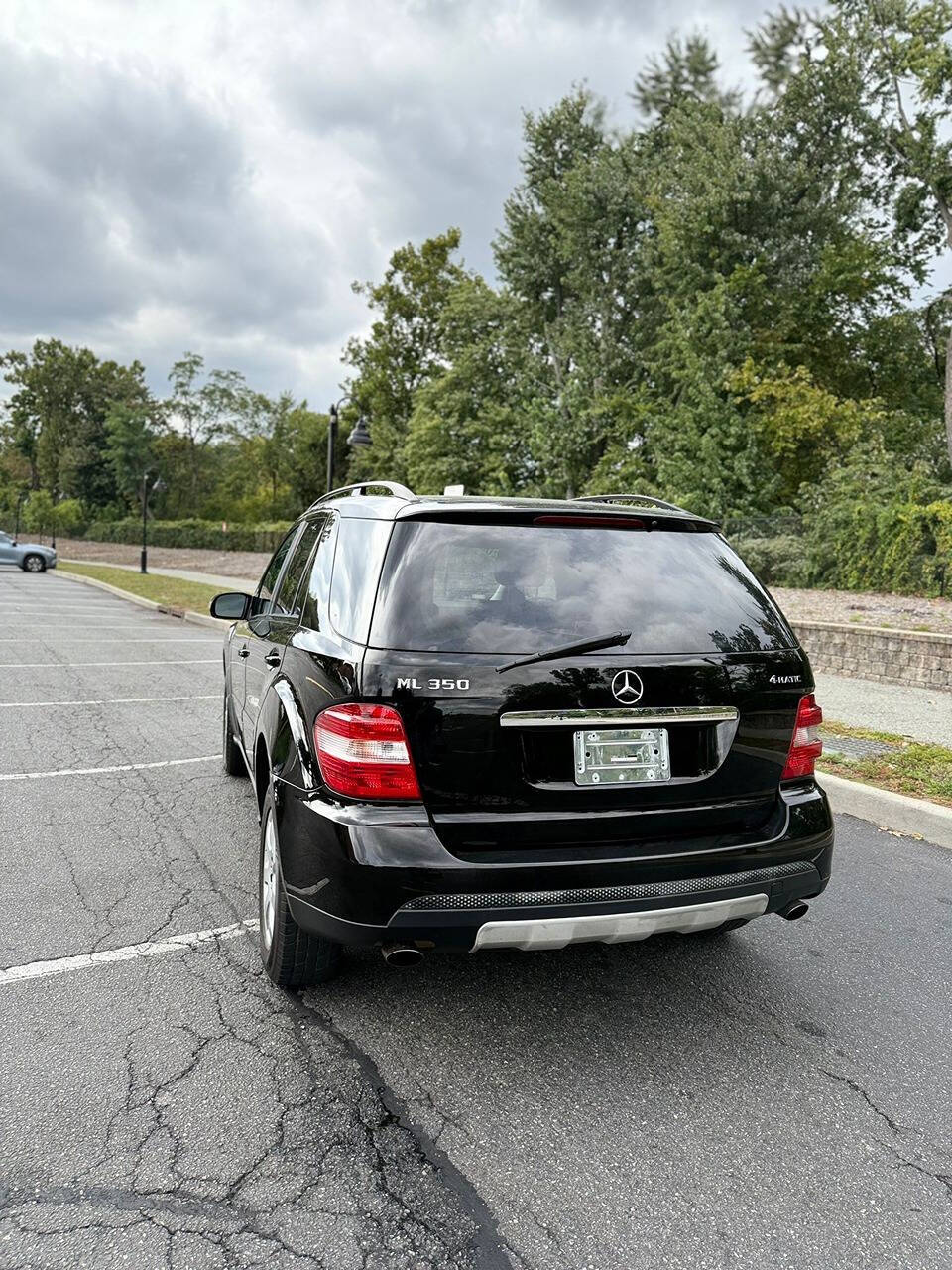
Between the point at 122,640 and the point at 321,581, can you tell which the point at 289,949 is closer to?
the point at 321,581

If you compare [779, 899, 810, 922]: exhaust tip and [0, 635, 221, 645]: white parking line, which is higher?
[779, 899, 810, 922]: exhaust tip

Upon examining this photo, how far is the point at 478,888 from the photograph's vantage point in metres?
2.49

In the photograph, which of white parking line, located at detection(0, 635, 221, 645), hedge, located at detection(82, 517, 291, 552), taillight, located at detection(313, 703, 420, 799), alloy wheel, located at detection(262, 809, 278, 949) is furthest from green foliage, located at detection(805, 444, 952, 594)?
hedge, located at detection(82, 517, 291, 552)

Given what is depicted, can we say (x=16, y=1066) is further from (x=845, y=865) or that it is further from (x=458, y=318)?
(x=458, y=318)

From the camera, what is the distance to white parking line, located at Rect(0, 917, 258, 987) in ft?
10.5

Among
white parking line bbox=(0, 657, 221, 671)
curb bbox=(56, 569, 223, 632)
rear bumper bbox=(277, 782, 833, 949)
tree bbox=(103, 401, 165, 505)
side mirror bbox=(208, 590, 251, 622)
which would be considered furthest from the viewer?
tree bbox=(103, 401, 165, 505)

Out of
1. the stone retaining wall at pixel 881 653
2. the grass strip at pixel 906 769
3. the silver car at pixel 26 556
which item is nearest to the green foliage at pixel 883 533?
the stone retaining wall at pixel 881 653

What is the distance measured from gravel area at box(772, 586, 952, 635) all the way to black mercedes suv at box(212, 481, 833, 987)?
9.90 meters

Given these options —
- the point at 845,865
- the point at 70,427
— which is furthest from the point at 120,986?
the point at 70,427

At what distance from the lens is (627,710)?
2.63 meters

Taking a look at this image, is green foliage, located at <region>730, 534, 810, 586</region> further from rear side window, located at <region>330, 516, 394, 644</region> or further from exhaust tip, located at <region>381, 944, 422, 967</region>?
exhaust tip, located at <region>381, 944, 422, 967</region>

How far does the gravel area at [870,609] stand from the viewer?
12.3m

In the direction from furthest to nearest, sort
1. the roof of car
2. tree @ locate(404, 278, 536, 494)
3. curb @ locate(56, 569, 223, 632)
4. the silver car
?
tree @ locate(404, 278, 536, 494)
the silver car
curb @ locate(56, 569, 223, 632)
the roof of car

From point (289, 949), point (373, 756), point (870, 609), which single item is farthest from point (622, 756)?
point (870, 609)
